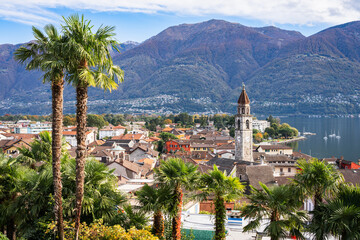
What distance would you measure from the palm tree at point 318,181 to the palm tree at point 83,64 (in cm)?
660

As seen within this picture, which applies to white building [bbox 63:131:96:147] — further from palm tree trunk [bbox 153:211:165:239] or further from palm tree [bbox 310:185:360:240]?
palm tree [bbox 310:185:360:240]

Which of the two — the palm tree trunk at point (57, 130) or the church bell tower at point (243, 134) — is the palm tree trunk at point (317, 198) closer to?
the palm tree trunk at point (57, 130)

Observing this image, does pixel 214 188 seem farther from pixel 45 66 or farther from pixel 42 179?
pixel 45 66

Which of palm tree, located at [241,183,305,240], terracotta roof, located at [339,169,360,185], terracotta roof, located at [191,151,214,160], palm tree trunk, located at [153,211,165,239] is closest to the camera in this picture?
palm tree, located at [241,183,305,240]

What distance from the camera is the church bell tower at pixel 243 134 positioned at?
2003 inches

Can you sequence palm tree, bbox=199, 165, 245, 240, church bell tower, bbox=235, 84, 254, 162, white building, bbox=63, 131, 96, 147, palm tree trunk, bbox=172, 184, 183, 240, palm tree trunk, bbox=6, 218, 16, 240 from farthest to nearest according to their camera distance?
white building, bbox=63, 131, 96, 147, church bell tower, bbox=235, 84, 254, 162, palm tree trunk, bbox=6, 218, 16, 240, palm tree, bbox=199, 165, 245, 240, palm tree trunk, bbox=172, 184, 183, 240

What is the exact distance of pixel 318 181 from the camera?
10.8 metres

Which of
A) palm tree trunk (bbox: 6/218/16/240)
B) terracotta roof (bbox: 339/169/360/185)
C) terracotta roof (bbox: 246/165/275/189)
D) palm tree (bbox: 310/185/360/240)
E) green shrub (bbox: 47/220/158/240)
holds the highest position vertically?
palm tree (bbox: 310/185/360/240)

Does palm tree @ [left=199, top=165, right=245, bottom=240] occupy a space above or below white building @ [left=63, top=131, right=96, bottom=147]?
above

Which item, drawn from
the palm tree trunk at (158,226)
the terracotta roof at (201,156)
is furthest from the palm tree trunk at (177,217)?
the terracotta roof at (201,156)

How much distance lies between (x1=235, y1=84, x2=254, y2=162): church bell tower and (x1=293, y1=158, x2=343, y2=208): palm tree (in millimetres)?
39987

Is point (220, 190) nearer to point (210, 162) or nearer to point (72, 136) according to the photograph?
point (210, 162)

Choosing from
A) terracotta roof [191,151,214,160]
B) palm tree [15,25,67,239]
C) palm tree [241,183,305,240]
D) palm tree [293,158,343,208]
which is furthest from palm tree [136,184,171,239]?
terracotta roof [191,151,214,160]

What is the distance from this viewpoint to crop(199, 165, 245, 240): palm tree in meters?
11.7
